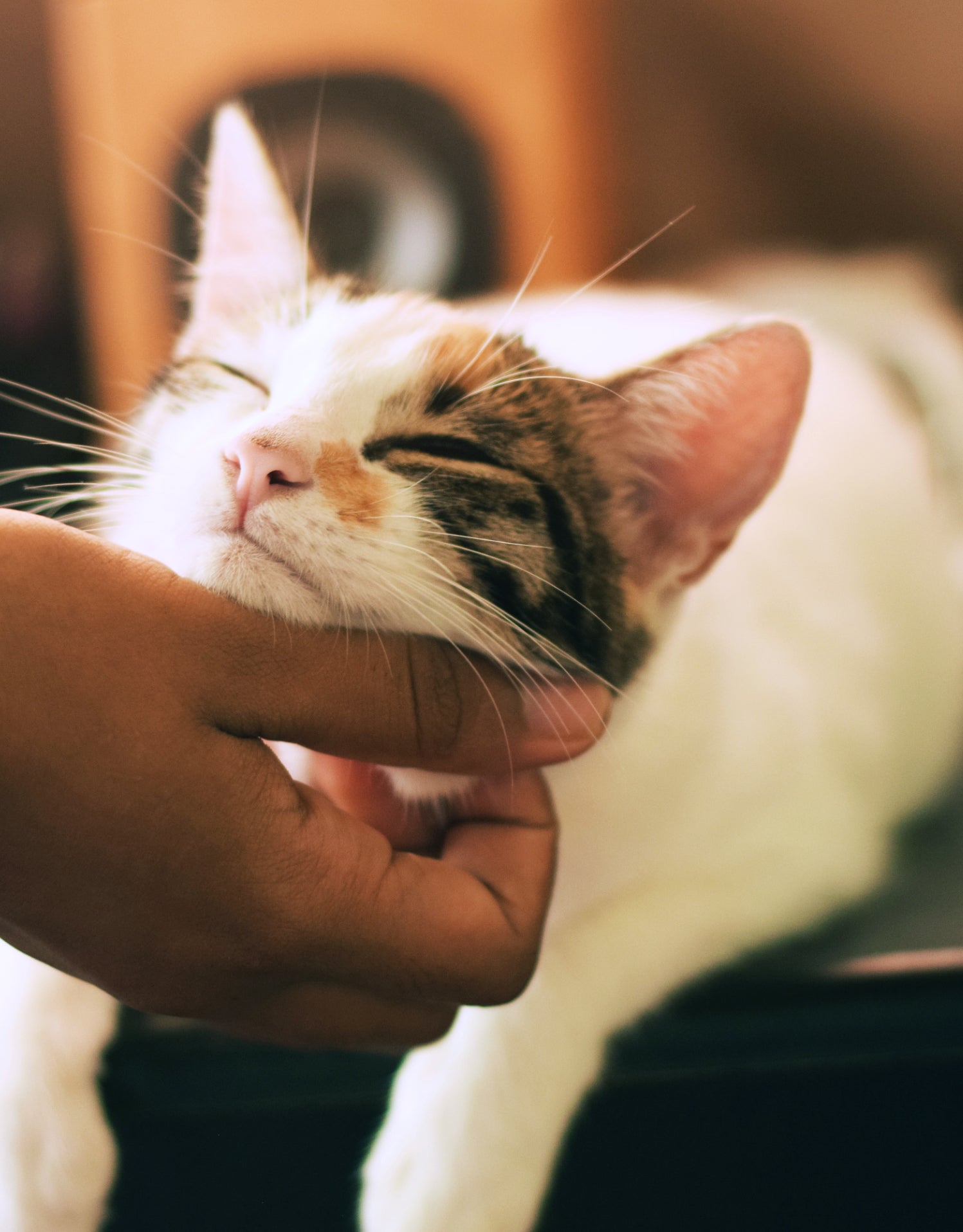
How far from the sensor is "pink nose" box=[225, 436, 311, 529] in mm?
506

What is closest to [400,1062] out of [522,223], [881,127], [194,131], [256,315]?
[256,315]

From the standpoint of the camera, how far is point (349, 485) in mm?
528

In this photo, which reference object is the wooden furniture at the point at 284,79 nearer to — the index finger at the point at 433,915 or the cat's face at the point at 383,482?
the cat's face at the point at 383,482

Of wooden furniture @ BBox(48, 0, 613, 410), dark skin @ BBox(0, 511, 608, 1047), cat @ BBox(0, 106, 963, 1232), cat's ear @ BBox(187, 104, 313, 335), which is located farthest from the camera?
wooden furniture @ BBox(48, 0, 613, 410)

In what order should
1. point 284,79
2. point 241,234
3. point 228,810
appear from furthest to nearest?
1. point 284,79
2. point 241,234
3. point 228,810

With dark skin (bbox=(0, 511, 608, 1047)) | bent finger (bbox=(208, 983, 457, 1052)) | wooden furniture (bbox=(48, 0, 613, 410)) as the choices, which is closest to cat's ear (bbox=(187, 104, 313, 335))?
dark skin (bbox=(0, 511, 608, 1047))

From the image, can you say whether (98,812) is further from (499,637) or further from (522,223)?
(522,223)

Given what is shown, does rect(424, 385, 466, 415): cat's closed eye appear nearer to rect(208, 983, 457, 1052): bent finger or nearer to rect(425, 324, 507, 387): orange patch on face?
rect(425, 324, 507, 387): orange patch on face

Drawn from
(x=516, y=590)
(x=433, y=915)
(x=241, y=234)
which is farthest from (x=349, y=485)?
(x=241, y=234)

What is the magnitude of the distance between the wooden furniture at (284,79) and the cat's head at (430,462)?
3.42 feet

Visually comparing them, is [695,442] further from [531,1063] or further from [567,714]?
[531,1063]

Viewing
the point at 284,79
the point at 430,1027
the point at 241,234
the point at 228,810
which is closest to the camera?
the point at 228,810

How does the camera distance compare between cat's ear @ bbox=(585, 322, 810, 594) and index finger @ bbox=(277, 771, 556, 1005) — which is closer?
index finger @ bbox=(277, 771, 556, 1005)

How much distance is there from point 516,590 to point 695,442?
0.18m
